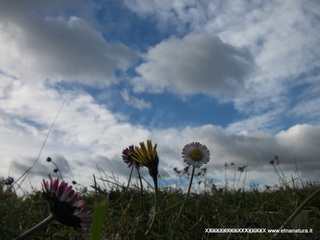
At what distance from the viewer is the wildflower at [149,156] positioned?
89.7 inches

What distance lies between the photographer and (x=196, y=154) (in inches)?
136

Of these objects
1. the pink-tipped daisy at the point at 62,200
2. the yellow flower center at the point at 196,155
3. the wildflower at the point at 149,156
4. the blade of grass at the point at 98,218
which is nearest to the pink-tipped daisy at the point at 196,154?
the yellow flower center at the point at 196,155

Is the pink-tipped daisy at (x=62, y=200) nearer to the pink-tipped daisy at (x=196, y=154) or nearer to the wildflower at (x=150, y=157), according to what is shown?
the wildflower at (x=150, y=157)

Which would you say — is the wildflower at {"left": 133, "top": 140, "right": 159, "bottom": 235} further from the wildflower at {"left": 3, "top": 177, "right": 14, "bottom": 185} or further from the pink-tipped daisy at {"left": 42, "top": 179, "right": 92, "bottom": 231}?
the wildflower at {"left": 3, "top": 177, "right": 14, "bottom": 185}

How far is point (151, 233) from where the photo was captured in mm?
2307

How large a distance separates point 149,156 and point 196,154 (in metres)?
1.25

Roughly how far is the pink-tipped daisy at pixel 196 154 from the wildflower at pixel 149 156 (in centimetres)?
118

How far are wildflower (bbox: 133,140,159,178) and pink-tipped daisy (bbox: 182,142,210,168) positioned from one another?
3.86ft

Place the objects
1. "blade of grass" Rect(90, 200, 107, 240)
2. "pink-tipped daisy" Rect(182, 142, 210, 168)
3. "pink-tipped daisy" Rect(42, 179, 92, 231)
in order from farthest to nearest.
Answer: "pink-tipped daisy" Rect(182, 142, 210, 168) → "pink-tipped daisy" Rect(42, 179, 92, 231) → "blade of grass" Rect(90, 200, 107, 240)

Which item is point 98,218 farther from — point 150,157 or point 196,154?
point 196,154

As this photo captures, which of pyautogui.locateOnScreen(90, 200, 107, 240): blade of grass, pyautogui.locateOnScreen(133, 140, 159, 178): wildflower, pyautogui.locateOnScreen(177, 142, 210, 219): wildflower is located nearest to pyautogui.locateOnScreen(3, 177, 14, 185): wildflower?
pyautogui.locateOnScreen(177, 142, 210, 219): wildflower

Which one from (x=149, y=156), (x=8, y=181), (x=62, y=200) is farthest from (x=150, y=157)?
(x=8, y=181)

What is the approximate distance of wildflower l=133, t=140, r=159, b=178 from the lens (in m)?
2.28

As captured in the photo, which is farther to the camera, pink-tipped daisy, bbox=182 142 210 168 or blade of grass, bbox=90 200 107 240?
pink-tipped daisy, bbox=182 142 210 168
